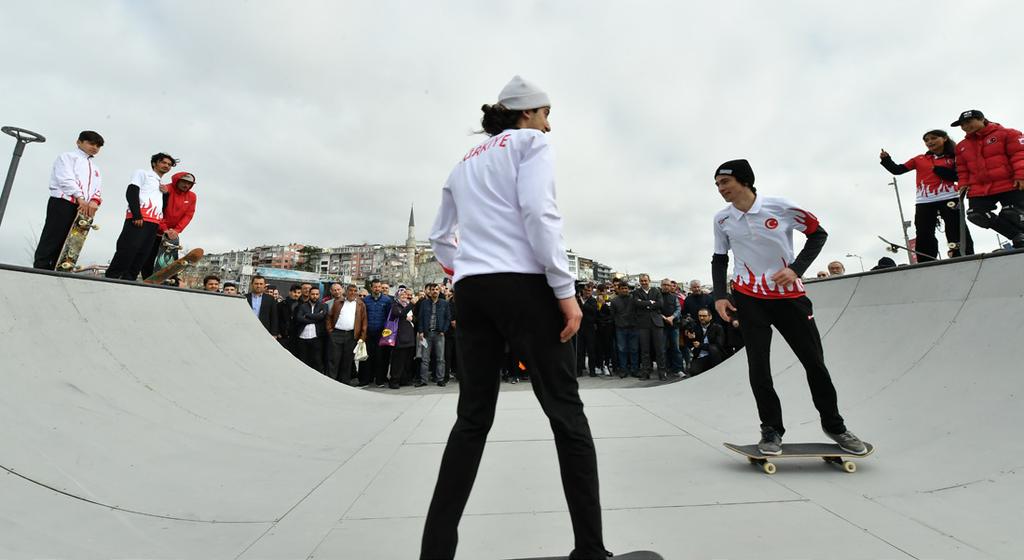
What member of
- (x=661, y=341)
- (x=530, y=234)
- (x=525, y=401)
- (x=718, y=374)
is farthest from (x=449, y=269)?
(x=661, y=341)

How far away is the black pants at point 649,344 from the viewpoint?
8.38 metres

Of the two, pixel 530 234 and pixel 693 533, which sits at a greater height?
pixel 530 234

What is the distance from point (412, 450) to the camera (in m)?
3.30

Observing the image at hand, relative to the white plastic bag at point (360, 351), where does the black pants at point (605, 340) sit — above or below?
above

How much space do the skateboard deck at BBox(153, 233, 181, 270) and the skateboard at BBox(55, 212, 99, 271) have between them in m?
0.76

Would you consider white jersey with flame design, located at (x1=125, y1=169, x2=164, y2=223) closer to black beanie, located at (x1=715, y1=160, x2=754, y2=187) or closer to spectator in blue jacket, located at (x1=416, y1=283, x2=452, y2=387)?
spectator in blue jacket, located at (x1=416, y1=283, x2=452, y2=387)

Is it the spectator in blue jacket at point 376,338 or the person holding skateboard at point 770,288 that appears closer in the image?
the person holding skateboard at point 770,288

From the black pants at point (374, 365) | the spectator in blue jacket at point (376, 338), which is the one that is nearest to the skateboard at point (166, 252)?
the spectator in blue jacket at point (376, 338)

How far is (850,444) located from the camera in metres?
2.59

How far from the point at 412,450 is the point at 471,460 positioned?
2063mm

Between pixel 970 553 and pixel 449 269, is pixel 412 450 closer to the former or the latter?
pixel 449 269

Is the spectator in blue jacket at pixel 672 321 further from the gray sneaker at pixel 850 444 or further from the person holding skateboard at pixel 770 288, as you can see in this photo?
the gray sneaker at pixel 850 444

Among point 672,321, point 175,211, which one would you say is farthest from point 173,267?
point 672,321

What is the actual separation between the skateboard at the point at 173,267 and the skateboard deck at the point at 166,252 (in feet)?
0.37
